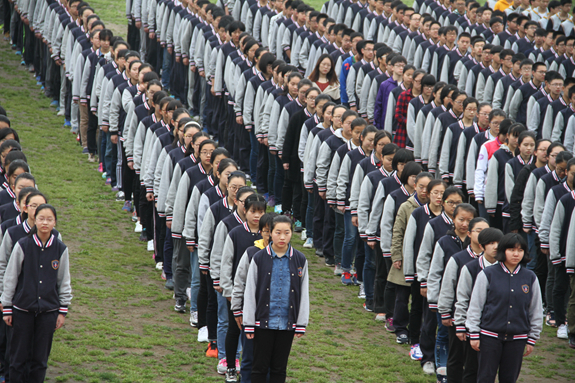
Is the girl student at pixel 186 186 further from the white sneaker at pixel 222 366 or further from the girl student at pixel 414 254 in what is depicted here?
the girl student at pixel 414 254

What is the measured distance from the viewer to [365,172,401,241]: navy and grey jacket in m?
8.98

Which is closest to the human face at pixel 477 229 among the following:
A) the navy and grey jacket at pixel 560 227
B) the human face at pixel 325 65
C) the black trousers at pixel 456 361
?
the black trousers at pixel 456 361

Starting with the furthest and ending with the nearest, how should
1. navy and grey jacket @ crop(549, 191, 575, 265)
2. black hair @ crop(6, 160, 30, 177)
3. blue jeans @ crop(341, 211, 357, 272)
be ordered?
1. blue jeans @ crop(341, 211, 357, 272)
2. navy and grey jacket @ crop(549, 191, 575, 265)
3. black hair @ crop(6, 160, 30, 177)

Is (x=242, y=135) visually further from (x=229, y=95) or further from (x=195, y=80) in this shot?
(x=195, y=80)

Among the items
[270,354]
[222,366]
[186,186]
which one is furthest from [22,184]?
[270,354]

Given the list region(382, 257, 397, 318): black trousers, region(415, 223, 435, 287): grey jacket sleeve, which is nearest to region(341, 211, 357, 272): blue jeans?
region(382, 257, 397, 318): black trousers

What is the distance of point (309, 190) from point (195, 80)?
6.34 metres

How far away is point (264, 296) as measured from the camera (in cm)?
661

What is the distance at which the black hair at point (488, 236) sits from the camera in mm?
6891

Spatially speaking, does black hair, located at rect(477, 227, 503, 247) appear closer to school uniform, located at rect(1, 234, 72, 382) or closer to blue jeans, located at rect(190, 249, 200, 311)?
blue jeans, located at rect(190, 249, 200, 311)

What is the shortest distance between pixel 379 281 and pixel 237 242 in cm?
254

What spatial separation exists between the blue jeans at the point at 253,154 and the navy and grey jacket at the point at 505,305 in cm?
686

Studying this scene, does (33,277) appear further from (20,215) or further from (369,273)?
(369,273)

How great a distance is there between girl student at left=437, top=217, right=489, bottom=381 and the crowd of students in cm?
2
